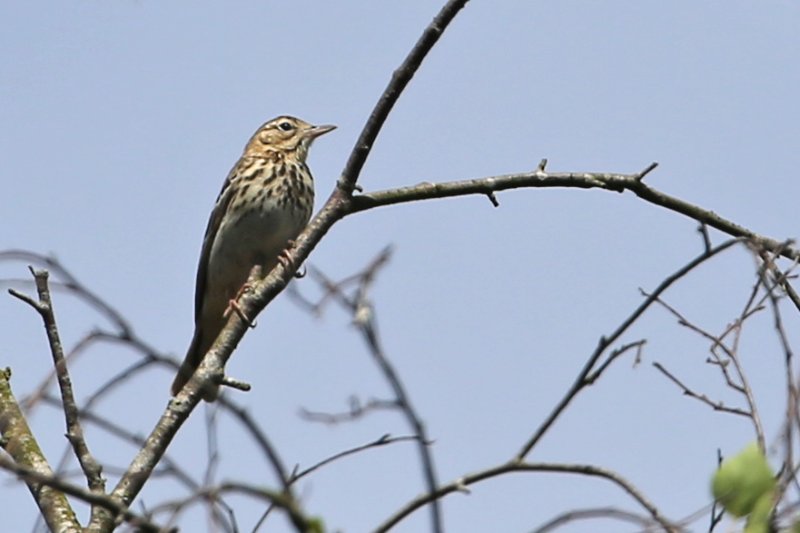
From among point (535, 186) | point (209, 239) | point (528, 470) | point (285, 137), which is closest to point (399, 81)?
point (535, 186)

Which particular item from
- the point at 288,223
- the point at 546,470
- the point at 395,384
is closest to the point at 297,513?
the point at 395,384

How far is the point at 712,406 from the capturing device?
14.4 ft

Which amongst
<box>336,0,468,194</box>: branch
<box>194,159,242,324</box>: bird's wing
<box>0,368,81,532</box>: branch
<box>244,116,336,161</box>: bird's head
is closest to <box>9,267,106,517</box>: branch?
<box>0,368,81,532</box>: branch

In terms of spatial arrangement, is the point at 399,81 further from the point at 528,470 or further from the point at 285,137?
the point at 285,137

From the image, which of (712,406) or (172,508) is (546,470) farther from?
(712,406)

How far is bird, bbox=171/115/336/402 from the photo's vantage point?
10.5m

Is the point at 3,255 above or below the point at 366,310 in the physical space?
above

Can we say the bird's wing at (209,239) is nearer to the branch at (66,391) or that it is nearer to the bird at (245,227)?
the bird at (245,227)

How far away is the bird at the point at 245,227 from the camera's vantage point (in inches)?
412

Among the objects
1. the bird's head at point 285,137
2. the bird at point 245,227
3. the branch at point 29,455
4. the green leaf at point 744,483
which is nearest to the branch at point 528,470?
the green leaf at point 744,483

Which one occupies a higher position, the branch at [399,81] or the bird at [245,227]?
the bird at [245,227]

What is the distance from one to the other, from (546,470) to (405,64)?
3.51 m

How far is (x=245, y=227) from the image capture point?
10516 mm

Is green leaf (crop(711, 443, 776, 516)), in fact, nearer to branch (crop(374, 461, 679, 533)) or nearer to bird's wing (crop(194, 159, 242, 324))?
branch (crop(374, 461, 679, 533))
